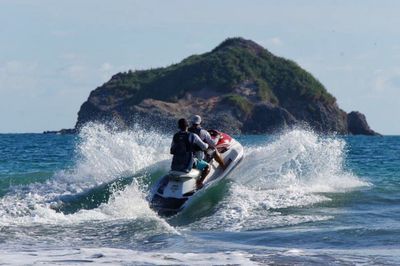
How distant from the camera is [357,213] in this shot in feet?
53.3


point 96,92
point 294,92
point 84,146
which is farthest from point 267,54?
point 84,146

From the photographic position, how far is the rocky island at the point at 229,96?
93.5 metres

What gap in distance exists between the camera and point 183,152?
53.8 ft

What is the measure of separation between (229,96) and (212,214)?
83.4m

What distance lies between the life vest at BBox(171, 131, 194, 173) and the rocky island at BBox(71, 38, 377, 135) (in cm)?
6930

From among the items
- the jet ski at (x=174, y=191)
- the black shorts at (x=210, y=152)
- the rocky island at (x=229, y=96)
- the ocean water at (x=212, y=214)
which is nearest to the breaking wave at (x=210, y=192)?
the ocean water at (x=212, y=214)

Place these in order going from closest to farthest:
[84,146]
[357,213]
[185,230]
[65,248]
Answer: [65,248], [185,230], [357,213], [84,146]

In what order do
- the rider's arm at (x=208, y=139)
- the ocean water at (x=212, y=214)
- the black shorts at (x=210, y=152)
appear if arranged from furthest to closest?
1. the black shorts at (x=210, y=152)
2. the rider's arm at (x=208, y=139)
3. the ocean water at (x=212, y=214)

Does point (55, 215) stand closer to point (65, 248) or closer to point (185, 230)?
point (185, 230)

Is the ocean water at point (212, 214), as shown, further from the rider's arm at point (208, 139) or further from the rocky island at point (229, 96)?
the rocky island at point (229, 96)

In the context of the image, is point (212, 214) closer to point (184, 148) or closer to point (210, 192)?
point (210, 192)

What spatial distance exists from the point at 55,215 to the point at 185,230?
2612 mm

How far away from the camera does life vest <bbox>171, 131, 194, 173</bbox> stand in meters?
16.4

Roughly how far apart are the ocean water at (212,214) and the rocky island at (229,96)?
61547mm
